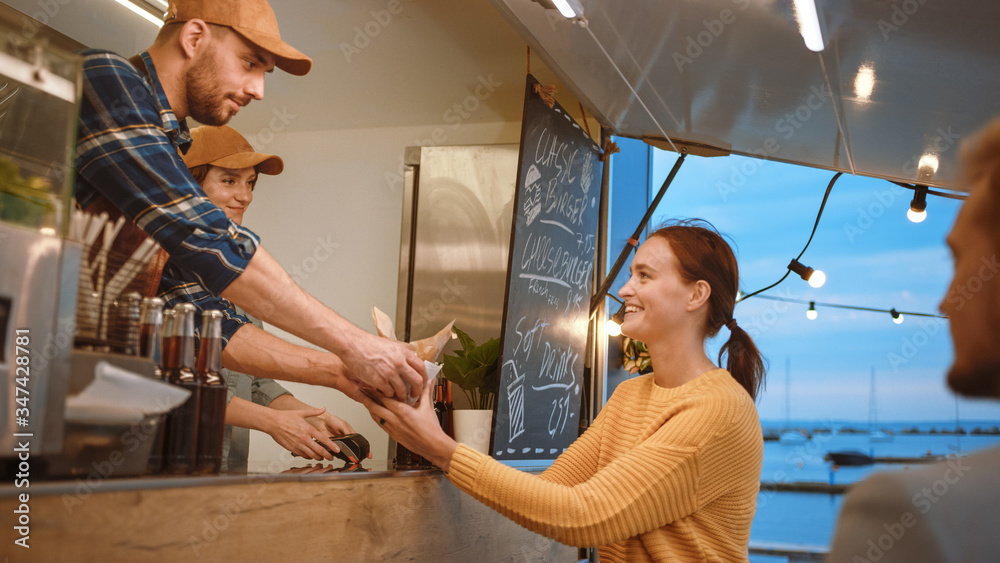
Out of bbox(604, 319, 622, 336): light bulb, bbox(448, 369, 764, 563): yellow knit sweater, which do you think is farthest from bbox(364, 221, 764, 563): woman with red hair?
bbox(604, 319, 622, 336): light bulb

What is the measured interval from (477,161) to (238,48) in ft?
6.75

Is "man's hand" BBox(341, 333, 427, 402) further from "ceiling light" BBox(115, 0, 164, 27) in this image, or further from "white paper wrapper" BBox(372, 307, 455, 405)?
"ceiling light" BBox(115, 0, 164, 27)

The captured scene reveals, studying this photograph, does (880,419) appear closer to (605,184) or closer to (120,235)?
(605,184)

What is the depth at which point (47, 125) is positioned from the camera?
34.5 inches

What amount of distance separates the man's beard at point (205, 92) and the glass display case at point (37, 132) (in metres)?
0.70

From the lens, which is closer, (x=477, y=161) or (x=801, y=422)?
(x=477, y=161)

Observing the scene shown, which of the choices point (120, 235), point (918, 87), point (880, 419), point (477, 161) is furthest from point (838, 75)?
point (880, 419)

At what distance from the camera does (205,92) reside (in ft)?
5.32

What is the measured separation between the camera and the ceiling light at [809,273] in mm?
3377

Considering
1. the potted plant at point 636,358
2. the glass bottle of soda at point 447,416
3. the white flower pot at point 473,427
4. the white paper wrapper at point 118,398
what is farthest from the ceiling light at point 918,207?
the white paper wrapper at point 118,398

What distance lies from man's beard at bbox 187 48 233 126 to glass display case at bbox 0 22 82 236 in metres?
0.70

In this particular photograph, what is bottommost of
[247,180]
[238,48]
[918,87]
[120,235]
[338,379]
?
[338,379]

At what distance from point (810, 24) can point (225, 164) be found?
1841 mm

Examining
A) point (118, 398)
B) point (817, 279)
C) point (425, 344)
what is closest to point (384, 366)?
point (425, 344)
